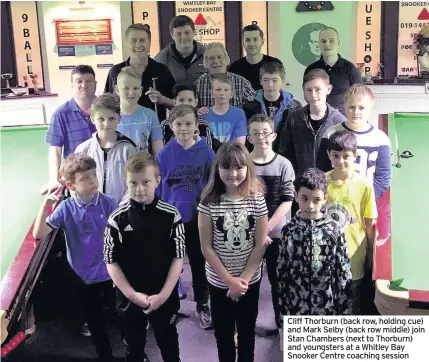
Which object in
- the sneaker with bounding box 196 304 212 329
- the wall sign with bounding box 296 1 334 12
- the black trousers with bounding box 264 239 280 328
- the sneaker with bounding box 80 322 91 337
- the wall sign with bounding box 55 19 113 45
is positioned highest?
the wall sign with bounding box 296 1 334 12

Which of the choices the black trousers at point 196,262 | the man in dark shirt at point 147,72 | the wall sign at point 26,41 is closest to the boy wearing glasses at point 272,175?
the black trousers at point 196,262

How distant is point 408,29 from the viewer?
5535 mm

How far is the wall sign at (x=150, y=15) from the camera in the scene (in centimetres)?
564

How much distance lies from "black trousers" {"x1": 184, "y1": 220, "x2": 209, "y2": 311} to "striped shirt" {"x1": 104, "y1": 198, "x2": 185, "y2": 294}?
40cm

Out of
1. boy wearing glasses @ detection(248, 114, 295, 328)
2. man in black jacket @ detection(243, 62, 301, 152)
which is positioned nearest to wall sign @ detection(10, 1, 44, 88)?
man in black jacket @ detection(243, 62, 301, 152)

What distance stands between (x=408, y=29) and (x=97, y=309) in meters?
4.51

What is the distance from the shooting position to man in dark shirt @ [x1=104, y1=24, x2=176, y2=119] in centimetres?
287

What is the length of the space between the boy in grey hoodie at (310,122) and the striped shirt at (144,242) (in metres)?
0.80

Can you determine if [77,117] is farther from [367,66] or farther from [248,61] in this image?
[367,66]

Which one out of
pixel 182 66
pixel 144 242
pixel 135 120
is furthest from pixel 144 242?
pixel 182 66

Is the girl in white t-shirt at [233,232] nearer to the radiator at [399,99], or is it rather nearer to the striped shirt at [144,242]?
the striped shirt at [144,242]

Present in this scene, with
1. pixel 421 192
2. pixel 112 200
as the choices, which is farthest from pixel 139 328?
pixel 421 192

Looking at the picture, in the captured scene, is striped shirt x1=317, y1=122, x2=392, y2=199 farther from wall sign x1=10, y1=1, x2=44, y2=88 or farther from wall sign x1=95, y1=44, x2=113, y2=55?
wall sign x1=10, y1=1, x2=44, y2=88

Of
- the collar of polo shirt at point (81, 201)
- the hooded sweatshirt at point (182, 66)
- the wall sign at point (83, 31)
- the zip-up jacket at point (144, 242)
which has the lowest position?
the zip-up jacket at point (144, 242)
